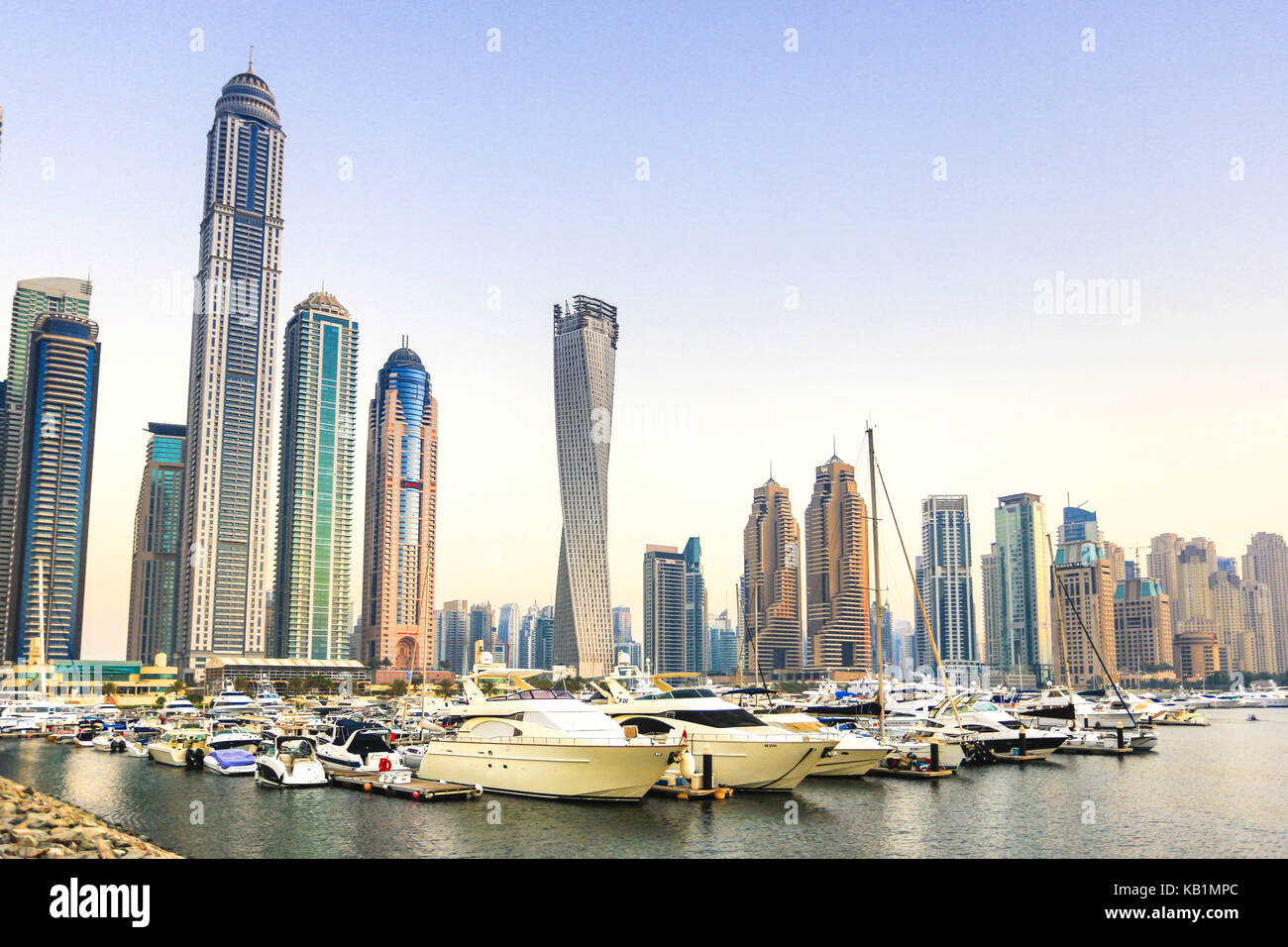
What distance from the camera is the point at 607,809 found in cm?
3734

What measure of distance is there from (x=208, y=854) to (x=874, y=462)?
4009 cm

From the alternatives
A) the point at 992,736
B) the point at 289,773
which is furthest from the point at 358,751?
the point at 992,736

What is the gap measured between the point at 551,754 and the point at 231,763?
2254 cm

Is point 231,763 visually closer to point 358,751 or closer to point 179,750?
point 179,750

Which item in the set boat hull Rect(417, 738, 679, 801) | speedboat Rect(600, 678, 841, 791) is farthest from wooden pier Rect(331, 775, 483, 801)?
speedboat Rect(600, 678, 841, 791)

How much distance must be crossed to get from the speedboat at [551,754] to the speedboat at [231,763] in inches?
512

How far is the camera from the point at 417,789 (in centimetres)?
4069

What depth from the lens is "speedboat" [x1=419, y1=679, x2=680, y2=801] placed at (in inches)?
1499

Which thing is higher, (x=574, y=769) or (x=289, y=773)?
(x=574, y=769)

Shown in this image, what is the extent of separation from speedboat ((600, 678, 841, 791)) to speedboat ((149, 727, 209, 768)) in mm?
26159

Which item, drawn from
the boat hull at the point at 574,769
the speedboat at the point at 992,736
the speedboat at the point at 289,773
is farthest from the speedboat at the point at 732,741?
the speedboat at the point at 992,736

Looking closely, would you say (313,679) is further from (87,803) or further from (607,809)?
(607,809)

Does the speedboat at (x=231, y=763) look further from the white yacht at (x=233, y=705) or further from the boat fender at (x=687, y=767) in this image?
the white yacht at (x=233, y=705)
